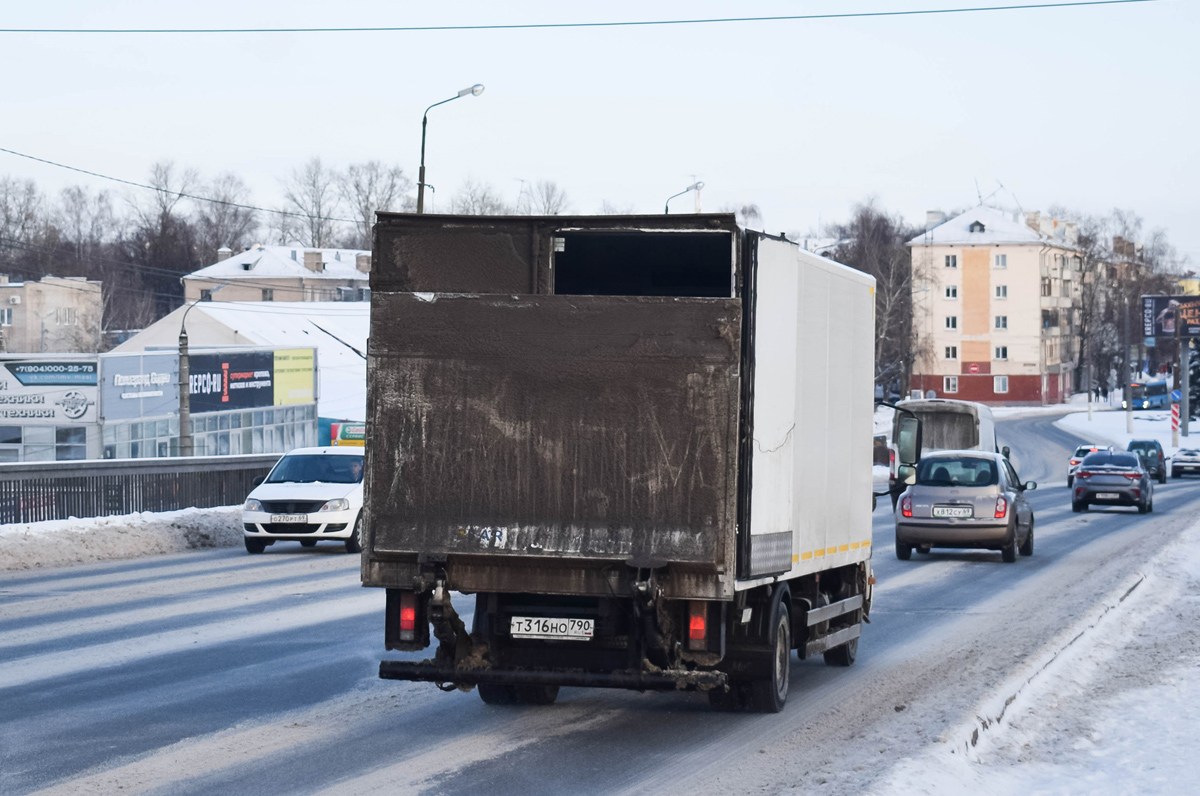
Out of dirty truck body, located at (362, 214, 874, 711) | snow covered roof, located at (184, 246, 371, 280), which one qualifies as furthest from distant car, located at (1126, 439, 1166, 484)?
snow covered roof, located at (184, 246, 371, 280)

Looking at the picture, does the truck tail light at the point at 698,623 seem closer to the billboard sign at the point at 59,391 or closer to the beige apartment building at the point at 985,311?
the billboard sign at the point at 59,391

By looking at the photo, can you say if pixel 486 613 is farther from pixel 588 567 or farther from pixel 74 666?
pixel 74 666

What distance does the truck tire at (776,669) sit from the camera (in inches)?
339

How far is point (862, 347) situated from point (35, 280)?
118 metres

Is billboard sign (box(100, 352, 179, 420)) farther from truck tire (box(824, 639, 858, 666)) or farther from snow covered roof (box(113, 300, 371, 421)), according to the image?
truck tire (box(824, 639, 858, 666))

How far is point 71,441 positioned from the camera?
47.2 meters

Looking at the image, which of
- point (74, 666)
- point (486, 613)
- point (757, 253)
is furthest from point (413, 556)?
point (74, 666)

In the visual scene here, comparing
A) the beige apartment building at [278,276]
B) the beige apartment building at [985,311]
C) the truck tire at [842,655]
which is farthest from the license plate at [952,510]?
the beige apartment building at [985,311]

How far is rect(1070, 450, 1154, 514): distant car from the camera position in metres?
35.3

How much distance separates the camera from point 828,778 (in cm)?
704

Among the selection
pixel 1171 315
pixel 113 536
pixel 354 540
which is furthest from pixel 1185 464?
pixel 113 536

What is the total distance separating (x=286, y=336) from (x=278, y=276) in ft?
147

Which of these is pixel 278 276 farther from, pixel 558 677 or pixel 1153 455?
pixel 558 677

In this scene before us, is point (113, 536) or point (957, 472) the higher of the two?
point (957, 472)
